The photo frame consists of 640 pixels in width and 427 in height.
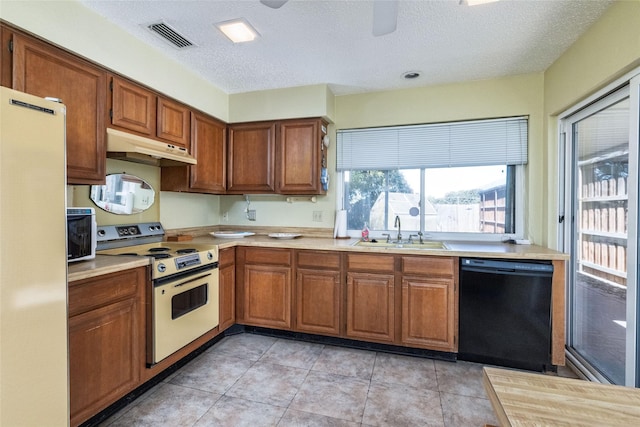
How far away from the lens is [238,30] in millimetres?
2133

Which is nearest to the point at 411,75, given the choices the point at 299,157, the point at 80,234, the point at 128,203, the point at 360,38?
the point at 360,38

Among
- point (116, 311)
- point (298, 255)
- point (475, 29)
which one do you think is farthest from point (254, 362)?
point (475, 29)

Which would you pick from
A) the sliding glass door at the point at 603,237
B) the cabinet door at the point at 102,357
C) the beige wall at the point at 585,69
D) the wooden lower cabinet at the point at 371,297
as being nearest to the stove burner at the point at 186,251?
the cabinet door at the point at 102,357

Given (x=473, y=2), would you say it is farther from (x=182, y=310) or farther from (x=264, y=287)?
(x=182, y=310)

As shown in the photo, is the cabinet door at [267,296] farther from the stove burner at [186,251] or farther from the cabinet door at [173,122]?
the cabinet door at [173,122]

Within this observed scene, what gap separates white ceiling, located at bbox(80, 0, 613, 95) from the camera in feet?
6.24

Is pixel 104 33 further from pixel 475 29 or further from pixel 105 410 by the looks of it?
pixel 475 29

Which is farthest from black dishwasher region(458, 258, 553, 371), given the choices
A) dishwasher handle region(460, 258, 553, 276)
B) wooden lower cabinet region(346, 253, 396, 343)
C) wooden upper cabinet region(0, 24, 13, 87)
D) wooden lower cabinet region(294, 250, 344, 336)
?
wooden upper cabinet region(0, 24, 13, 87)

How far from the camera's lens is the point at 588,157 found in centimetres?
232

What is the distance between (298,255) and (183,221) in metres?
1.32

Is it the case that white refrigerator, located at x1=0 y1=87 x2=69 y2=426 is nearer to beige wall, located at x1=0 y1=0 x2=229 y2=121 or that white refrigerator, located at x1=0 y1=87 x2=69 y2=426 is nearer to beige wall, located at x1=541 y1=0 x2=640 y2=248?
beige wall, located at x1=0 y1=0 x2=229 y2=121

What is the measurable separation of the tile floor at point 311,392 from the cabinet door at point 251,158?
162cm

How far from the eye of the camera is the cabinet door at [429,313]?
2.46 metres

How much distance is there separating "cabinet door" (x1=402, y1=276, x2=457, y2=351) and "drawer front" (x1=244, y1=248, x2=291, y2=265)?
106 cm
